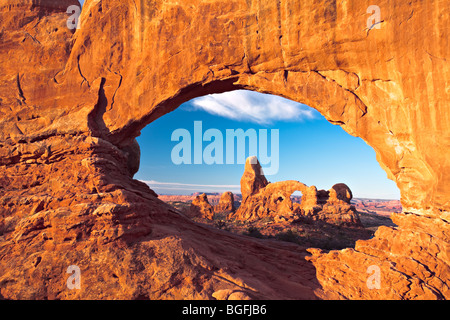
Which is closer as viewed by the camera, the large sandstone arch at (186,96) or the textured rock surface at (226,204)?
the large sandstone arch at (186,96)

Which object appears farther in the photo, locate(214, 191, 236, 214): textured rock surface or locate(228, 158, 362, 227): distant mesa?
locate(214, 191, 236, 214): textured rock surface

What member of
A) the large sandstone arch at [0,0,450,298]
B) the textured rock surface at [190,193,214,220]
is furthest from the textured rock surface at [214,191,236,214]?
the large sandstone arch at [0,0,450,298]

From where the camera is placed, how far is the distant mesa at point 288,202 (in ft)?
97.8

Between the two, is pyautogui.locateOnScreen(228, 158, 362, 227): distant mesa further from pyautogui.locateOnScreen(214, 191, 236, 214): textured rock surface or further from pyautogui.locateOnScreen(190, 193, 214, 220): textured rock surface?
pyautogui.locateOnScreen(190, 193, 214, 220): textured rock surface

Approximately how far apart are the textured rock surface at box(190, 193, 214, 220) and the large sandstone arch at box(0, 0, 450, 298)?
68.7 ft

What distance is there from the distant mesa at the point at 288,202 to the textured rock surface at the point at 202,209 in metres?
6.67

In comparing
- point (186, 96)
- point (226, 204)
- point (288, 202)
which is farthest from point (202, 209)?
point (186, 96)

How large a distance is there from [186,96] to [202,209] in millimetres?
22502

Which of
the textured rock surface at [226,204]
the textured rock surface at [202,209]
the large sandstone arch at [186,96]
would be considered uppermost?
the large sandstone arch at [186,96]

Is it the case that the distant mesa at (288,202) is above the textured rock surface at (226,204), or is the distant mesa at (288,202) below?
above

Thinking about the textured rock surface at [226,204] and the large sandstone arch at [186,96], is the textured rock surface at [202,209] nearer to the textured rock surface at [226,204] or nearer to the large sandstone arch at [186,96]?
the textured rock surface at [226,204]

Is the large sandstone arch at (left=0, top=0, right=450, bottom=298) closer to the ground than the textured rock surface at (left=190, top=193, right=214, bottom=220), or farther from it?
farther from it

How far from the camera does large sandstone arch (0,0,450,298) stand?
6.94m

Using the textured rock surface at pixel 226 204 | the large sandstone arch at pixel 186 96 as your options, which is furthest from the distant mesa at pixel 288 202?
the large sandstone arch at pixel 186 96
